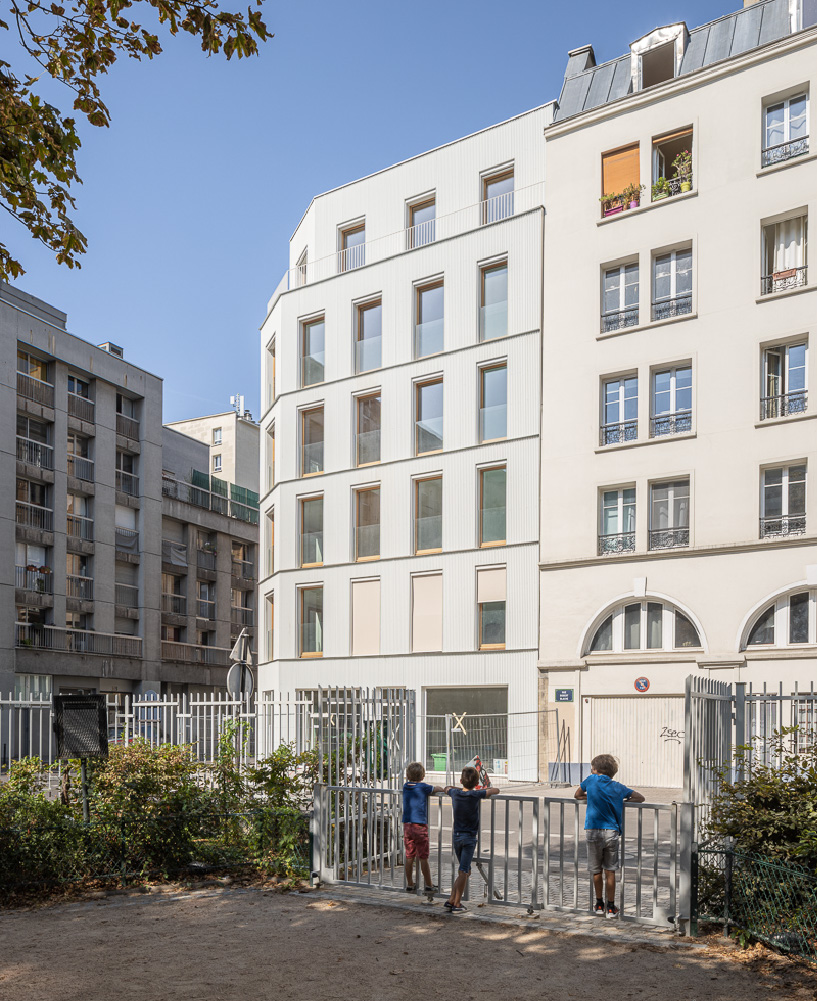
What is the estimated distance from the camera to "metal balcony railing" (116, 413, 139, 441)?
50.9 m

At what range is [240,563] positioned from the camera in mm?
60531

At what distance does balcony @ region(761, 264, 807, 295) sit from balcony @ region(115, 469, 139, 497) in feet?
108

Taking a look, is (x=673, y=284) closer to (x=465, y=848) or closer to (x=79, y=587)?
(x=465, y=848)

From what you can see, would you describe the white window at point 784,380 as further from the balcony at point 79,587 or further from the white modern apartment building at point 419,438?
the balcony at point 79,587

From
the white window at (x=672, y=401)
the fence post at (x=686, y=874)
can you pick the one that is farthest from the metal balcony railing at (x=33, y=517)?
the fence post at (x=686, y=874)

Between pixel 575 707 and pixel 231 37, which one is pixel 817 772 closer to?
pixel 231 37

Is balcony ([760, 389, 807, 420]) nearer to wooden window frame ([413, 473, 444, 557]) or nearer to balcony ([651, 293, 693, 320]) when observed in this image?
balcony ([651, 293, 693, 320])

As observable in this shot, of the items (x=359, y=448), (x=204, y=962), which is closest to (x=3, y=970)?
(x=204, y=962)

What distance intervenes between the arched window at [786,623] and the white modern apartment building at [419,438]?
6459mm

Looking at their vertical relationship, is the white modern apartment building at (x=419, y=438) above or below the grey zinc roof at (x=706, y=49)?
below

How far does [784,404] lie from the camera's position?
85.3ft

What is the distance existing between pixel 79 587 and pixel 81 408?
26.7ft

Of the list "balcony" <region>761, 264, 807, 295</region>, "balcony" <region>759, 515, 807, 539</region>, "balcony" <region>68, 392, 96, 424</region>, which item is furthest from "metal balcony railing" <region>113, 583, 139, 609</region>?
"balcony" <region>761, 264, 807, 295</region>

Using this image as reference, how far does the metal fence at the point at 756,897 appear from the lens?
27.5ft
